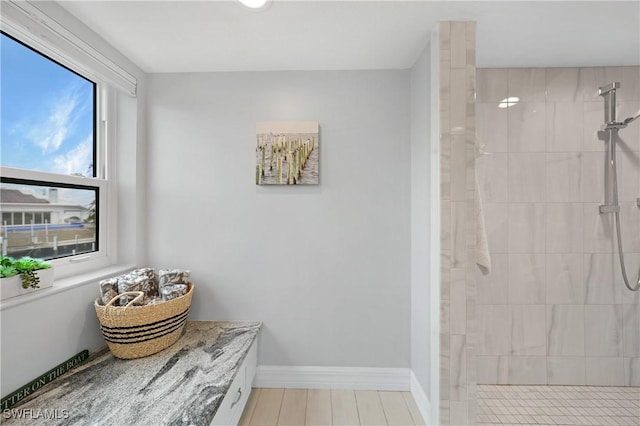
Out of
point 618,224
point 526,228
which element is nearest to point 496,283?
point 526,228

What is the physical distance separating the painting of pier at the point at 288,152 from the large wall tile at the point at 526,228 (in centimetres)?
150

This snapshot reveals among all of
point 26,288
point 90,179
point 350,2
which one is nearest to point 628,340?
point 350,2

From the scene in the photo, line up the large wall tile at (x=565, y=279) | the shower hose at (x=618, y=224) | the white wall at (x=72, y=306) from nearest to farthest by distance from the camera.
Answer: the white wall at (x=72, y=306)
the shower hose at (x=618, y=224)
the large wall tile at (x=565, y=279)

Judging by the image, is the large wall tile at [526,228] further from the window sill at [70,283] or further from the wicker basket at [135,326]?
the window sill at [70,283]

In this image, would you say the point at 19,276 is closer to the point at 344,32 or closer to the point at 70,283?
the point at 70,283

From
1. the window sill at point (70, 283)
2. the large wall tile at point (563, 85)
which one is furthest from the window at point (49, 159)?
the large wall tile at point (563, 85)

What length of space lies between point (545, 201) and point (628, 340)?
1.18 m

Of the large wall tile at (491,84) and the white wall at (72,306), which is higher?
the large wall tile at (491,84)

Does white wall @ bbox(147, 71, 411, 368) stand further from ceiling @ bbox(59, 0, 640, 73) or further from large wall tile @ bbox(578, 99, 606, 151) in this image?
large wall tile @ bbox(578, 99, 606, 151)

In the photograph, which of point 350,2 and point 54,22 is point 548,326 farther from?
point 54,22

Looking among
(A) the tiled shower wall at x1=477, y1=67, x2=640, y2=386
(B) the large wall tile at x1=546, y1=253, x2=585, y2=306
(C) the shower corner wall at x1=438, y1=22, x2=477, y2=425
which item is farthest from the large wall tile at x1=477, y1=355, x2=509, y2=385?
(C) the shower corner wall at x1=438, y1=22, x2=477, y2=425

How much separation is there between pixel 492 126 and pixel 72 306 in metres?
2.90

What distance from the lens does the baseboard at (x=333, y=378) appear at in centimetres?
222

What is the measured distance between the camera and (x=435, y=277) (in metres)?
1.75
